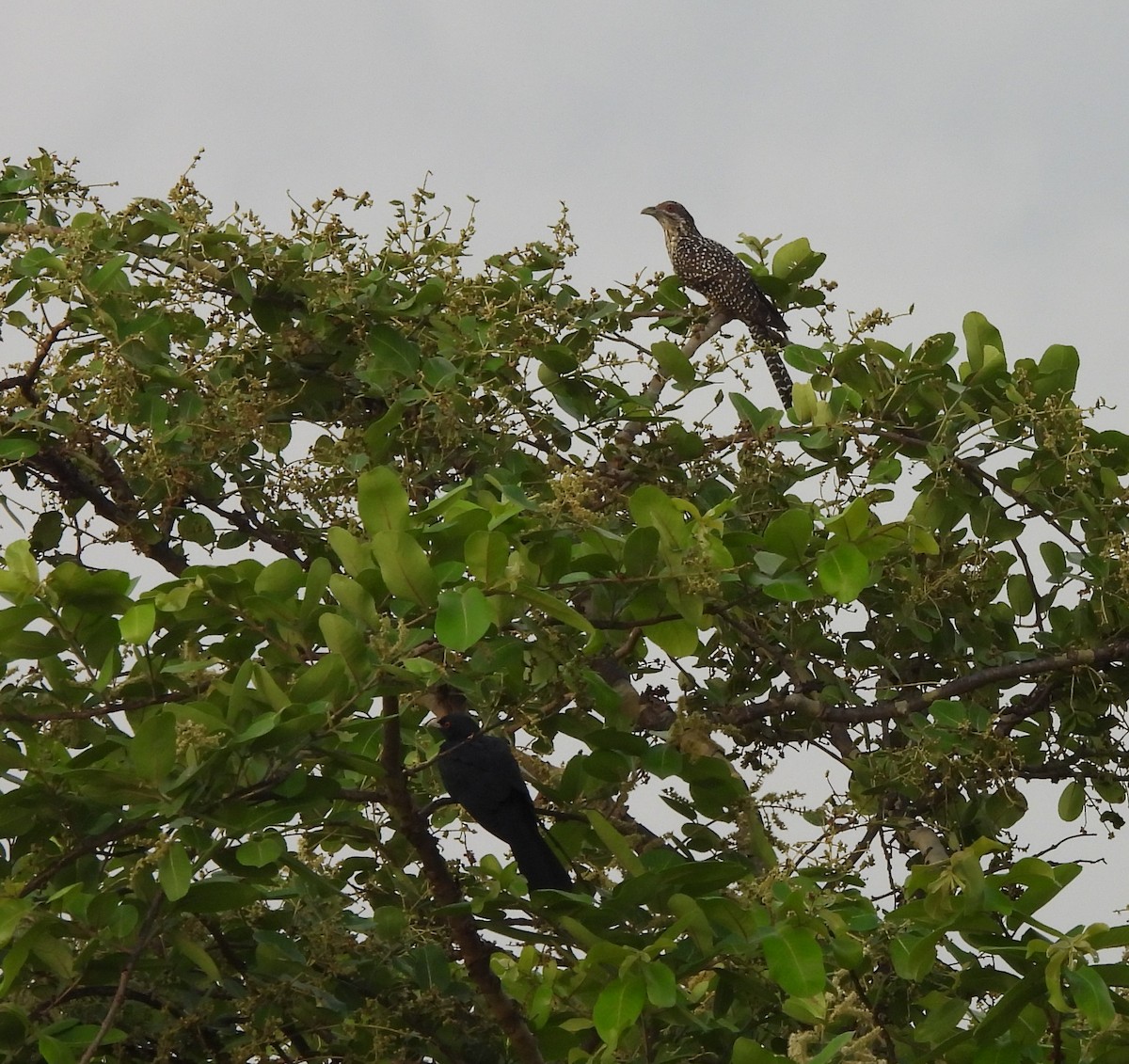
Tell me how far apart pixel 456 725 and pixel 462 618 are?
3.02ft

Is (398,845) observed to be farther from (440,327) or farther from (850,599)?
(850,599)

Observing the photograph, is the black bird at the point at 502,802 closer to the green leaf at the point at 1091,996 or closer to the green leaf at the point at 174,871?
the green leaf at the point at 174,871

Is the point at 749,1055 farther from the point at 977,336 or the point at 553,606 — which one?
the point at 977,336

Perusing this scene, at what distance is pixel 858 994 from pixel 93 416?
5.98 feet

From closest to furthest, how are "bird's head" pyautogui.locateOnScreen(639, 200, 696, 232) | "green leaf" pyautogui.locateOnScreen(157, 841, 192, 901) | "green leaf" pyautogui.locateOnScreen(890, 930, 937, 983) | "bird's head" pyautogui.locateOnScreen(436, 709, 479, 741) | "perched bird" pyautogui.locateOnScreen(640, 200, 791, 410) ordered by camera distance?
"green leaf" pyautogui.locateOnScreen(157, 841, 192, 901) < "green leaf" pyautogui.locateOnScreen(890, 930, 937, 983) < "bird's head" pyautogui.locateOnScreen(436, 709, 479, 741) < "perched bird" pyautogui.locateOnScreen(640, 200, 791, 410) < "bird's head" pyautogui.locateOnScreen(639, 200, 696, 232)

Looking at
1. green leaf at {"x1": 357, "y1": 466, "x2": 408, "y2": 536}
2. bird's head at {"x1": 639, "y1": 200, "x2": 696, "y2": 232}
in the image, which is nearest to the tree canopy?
green leaf at {"x1": 357, "y1": 466, "x2": 408, "y2": 536}

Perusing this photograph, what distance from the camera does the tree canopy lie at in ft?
6.89

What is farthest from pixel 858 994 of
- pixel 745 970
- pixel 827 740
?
pixel 827 740

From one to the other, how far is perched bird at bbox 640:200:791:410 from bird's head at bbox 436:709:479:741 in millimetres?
1302

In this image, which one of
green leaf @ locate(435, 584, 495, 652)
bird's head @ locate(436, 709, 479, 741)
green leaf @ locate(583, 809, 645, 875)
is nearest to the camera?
green leaf @ locate(435, 584, 495, 652)

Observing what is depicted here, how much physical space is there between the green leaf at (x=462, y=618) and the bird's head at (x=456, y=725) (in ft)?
2.84

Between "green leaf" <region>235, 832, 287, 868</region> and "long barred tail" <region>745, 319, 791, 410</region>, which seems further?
"long barred tail" <region>745, 319, 791, 410</region>

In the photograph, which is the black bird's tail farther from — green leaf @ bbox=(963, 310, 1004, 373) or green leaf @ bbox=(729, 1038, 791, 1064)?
green leaf @ bbox=(963, 310, 1004, 373)

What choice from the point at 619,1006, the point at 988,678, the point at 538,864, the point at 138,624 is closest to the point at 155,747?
the point at 138,624
